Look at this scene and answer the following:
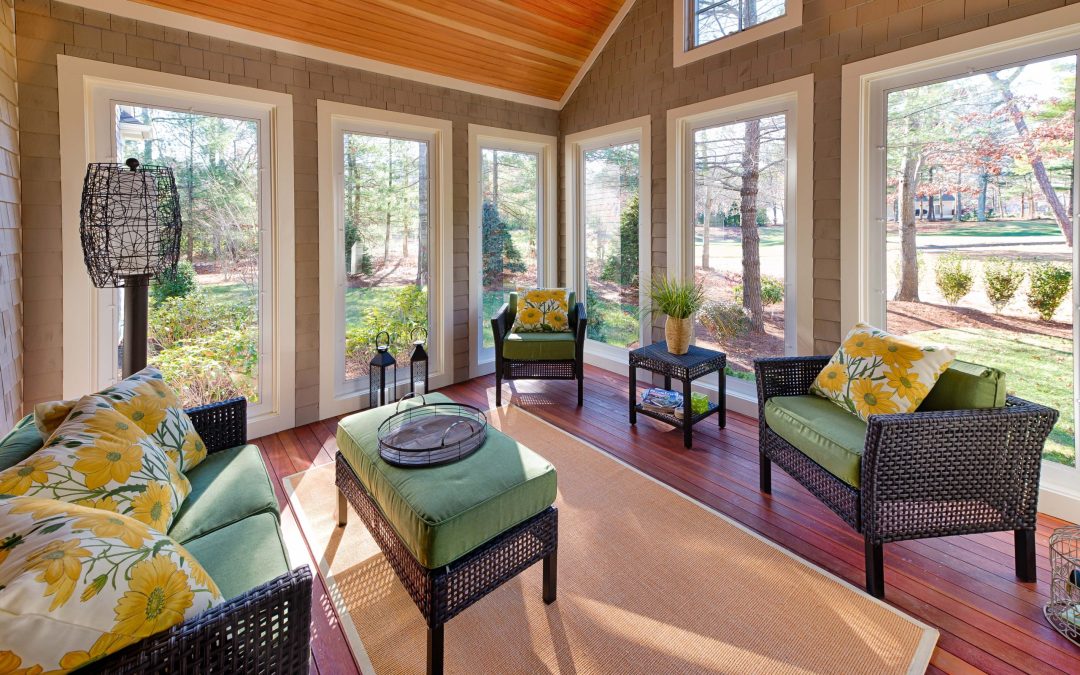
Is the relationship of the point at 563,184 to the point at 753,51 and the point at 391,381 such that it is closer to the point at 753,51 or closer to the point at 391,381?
the point at 753,51

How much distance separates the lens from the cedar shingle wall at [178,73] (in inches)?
109

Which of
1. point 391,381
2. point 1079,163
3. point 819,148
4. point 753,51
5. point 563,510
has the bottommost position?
point 563,510

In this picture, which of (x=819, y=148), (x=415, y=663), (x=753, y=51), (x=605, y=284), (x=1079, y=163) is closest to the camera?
(x=415, y=663)

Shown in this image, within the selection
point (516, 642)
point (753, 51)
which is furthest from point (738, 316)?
point (516, 642)

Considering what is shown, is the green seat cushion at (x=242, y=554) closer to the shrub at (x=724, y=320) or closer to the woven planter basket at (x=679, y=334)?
the woven planter basket at (x=679, y=334)

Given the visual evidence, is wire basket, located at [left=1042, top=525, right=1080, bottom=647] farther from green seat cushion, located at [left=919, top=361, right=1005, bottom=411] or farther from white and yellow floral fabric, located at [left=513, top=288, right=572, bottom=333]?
white and yellow floral fabric, located at [left=513, top=288, right=572, bottom=333]

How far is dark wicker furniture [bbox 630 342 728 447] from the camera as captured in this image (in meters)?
3.42

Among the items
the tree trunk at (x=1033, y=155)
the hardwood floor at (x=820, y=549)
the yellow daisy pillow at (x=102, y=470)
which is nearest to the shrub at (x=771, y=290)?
the hardwood floor at (x=820, y=549)

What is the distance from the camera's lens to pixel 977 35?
105 inches

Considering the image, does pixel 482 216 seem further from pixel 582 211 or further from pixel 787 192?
pixel 787 192

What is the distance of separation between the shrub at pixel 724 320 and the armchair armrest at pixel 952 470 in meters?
2.10

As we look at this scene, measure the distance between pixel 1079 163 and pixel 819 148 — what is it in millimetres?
1262

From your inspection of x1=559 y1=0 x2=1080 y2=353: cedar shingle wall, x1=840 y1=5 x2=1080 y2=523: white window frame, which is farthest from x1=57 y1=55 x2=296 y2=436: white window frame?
x1=840 y1=5 x2=1080 y2=523: white window frame

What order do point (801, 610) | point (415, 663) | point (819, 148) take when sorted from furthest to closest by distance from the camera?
1. point (819, 148)
2. point (801, 610)
3. point (415, 663)
